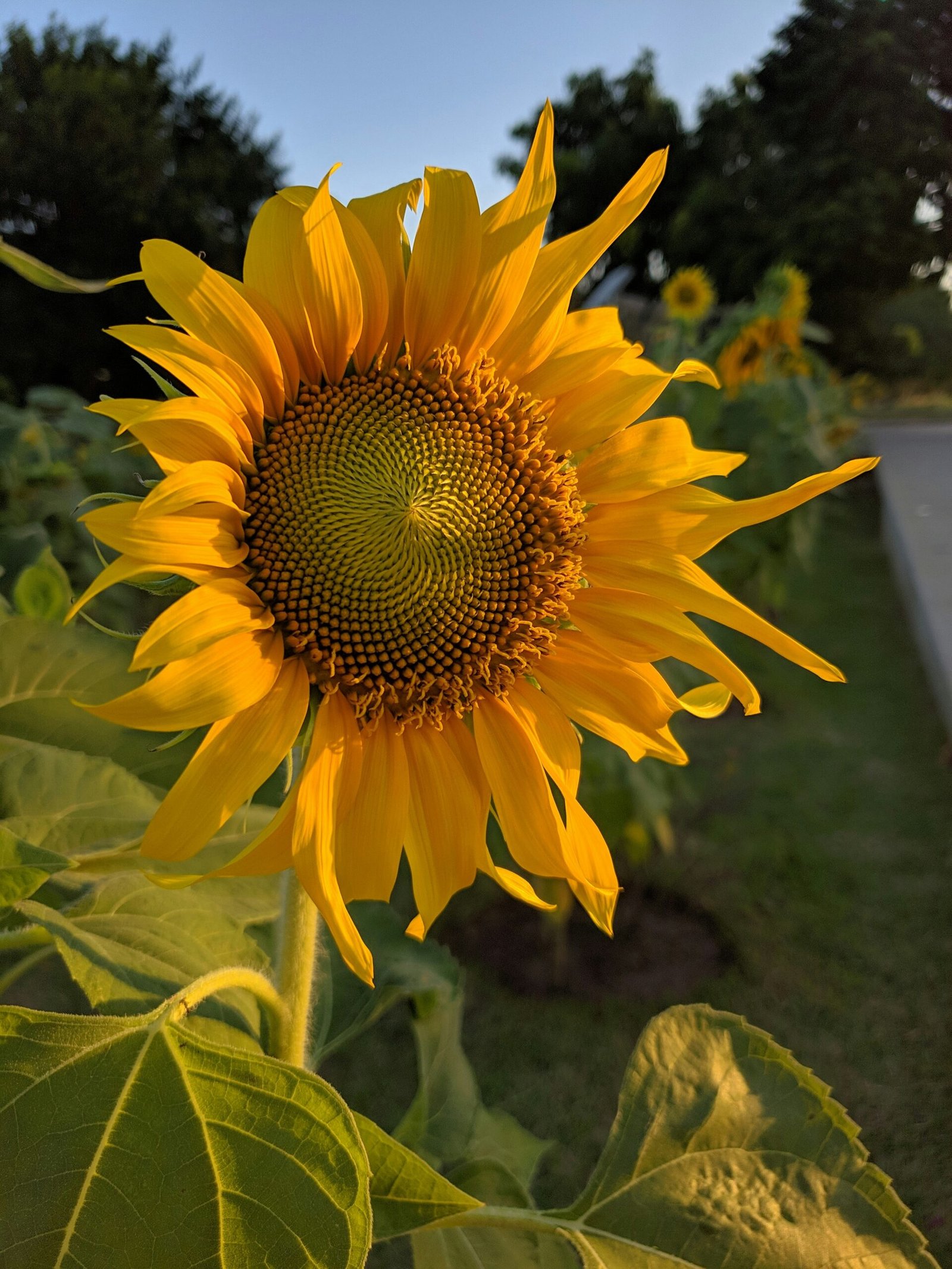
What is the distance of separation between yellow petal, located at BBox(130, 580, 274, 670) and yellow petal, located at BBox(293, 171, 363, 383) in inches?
8.5

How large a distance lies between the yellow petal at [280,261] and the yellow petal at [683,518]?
29 centimetres

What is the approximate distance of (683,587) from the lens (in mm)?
805

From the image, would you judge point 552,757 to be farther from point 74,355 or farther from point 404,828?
point 74,355

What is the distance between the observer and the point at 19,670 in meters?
0.87

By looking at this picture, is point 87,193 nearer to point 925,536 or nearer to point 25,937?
point 925,536

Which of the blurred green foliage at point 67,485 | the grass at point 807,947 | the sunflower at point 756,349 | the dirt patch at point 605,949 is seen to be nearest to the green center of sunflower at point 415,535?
the grass at point 807,947

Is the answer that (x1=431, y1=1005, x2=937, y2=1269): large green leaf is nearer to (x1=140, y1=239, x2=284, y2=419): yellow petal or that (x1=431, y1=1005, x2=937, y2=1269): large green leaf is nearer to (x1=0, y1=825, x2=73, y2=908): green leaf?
(x1=0, y1=825, x2=73, y2=908): green leaf

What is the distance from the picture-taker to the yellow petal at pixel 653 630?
0.78 metres

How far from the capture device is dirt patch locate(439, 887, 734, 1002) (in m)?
2.80

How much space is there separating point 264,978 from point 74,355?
1494 centimetres

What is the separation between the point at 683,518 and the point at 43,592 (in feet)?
2.20

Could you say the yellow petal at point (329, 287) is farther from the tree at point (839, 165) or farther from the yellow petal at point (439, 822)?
the tree at point (839, 165)

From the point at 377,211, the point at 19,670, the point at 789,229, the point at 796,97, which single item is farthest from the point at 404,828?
the point at 796,97

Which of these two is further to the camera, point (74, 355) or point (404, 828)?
point (74, 355)
